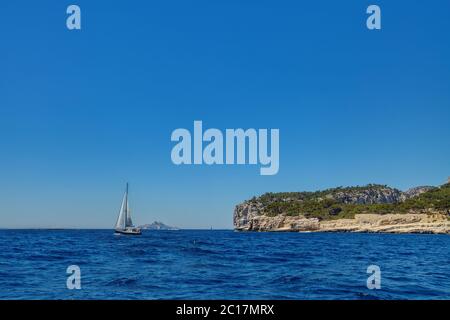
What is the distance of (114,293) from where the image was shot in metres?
17.8

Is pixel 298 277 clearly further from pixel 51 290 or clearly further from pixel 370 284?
pixel 51 290

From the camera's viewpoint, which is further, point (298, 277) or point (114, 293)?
point (298, 277)
